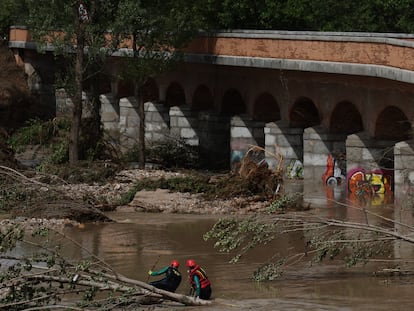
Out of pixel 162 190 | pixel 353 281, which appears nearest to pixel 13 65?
pixel 162 190

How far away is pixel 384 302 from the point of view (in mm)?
23266

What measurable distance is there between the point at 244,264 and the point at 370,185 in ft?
46.8

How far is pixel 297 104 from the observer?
49.2m

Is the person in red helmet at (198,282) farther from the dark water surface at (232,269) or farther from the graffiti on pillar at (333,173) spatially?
the graffiti on pillar at (333,173)

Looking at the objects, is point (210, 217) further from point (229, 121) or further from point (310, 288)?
point (229, 121)

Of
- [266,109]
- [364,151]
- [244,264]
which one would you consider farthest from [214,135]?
[244,264]

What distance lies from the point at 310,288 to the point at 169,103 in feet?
125

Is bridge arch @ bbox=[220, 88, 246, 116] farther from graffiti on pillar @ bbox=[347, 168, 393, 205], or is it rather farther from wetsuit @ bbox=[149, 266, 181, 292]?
wetsuit @ bbox=[149, 266, 181, 292]

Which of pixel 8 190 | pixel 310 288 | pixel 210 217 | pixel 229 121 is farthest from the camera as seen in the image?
pixel 229 121

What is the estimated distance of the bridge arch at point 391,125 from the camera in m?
42.2

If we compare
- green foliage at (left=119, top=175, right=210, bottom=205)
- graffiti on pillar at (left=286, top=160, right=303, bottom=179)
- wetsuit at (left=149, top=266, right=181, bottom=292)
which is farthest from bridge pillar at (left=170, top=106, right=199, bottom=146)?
wetsuit at (left=149, top=266, right=181, bottom=292)

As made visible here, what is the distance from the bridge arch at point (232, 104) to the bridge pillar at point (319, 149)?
8.61 metres

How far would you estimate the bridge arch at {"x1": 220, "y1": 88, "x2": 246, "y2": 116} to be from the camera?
182 feet

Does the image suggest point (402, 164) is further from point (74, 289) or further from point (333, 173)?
point (74, 289)
